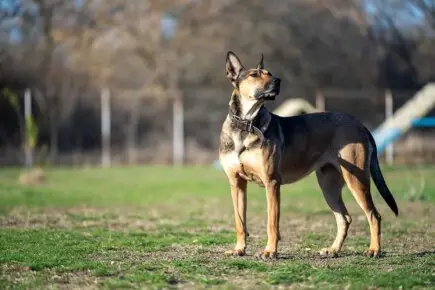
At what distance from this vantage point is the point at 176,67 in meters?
33.5

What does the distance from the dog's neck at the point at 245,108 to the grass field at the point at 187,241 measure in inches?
57.0

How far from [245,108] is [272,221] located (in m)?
1.19

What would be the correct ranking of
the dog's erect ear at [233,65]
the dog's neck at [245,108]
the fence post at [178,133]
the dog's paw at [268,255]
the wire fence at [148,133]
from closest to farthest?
the dog's paw at [268,255] → the dog's neck at [245,108] → the dog's erect ear at [233,65] → the wire fence at [148,133] → the fence post at [178,133]

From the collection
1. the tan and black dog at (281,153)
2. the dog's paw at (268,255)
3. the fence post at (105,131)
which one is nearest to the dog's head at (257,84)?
the tan and black dog at (281,153)

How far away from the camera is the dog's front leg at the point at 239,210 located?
7.49 metres

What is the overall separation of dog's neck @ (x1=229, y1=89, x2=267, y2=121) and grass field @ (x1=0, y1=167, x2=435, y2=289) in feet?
4.75

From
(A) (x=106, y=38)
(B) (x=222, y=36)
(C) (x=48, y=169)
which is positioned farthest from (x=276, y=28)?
(C) (x=48, y=169)

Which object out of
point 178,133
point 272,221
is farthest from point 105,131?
point 272,221

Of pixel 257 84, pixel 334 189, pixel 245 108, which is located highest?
pixel 257 84

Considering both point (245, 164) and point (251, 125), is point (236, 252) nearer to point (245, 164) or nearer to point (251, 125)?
point (245, 164)

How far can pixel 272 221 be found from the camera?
724cm

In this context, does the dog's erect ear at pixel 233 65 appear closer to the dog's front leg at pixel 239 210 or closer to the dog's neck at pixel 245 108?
the dog's neck at pixel 245 108

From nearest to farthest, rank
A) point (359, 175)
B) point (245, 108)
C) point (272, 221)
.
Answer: point (272, 221)
point (245, 108)
point (359, 175)

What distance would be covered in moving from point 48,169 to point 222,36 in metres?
12.3
